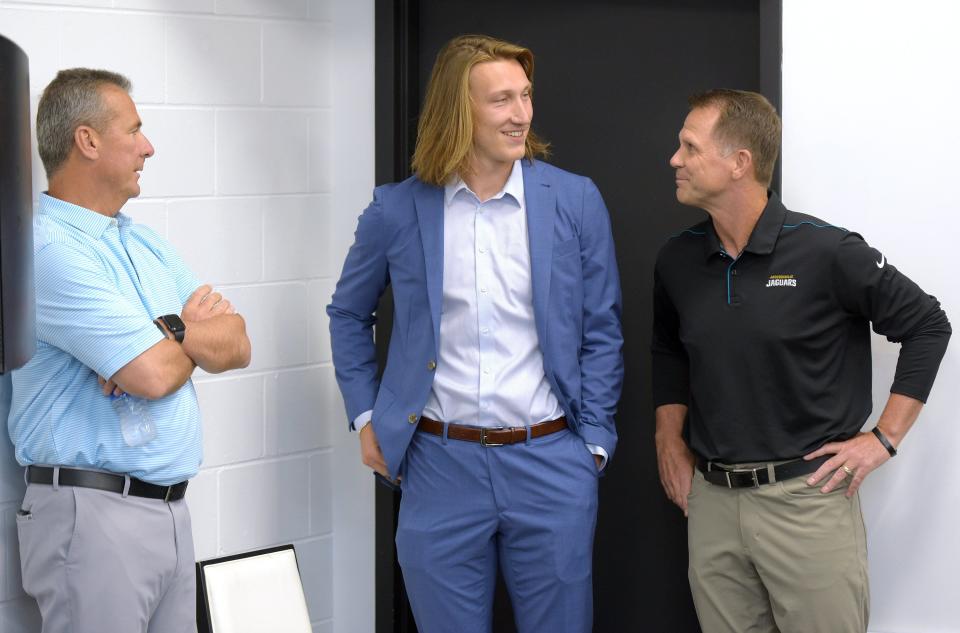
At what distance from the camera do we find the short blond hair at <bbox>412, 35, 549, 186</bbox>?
2535 mm

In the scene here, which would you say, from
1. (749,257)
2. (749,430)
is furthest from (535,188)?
(749,430)

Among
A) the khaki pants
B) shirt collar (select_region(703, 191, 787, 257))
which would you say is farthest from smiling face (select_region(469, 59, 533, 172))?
the khaki pants

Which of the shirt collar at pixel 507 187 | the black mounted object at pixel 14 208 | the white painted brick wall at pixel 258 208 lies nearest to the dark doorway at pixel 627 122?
the white painted brick wall at pixel 258 208

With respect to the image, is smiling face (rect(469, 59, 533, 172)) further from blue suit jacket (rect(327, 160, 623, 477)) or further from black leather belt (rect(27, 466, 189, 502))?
black leather belt (rect(27, 466, 189, 502))

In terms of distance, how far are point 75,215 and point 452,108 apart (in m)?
0.85

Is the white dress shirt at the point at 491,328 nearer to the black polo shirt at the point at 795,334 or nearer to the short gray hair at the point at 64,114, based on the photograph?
the black polo shirt at the point at 795,334

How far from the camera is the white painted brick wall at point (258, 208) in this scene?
2.77 metres

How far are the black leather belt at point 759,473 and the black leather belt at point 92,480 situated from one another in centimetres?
120

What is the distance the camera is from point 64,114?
226 centimetres

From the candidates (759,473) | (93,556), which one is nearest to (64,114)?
(93,556)

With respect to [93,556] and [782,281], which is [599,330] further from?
[93,556]

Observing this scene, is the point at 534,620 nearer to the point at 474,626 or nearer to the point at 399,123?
the point at 474,626

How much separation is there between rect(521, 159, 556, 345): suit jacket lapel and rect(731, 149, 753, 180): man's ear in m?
0.41

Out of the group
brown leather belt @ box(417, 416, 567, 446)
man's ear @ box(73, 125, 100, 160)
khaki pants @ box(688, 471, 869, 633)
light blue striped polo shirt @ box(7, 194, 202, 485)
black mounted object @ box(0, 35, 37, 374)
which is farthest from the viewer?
brown leather belt @ box(417, 416, 567, 446)
